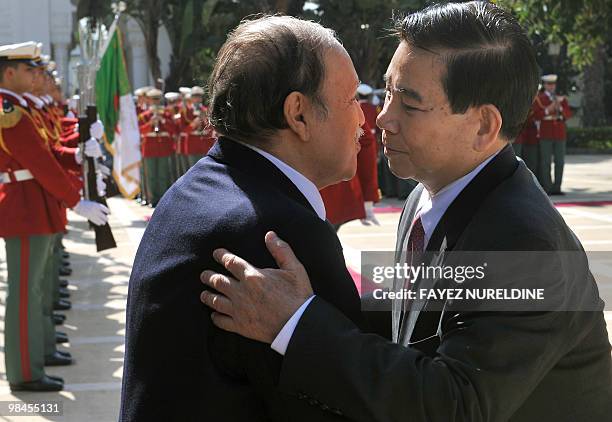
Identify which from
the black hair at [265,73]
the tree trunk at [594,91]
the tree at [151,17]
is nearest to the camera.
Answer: the black hair at [265,73]

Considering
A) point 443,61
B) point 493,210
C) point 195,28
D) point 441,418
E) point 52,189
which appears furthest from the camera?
point 195,28

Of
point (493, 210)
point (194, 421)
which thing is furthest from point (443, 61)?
point (194, 421)

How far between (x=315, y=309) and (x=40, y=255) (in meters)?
4.14

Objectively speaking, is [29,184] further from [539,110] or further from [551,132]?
[551,132]

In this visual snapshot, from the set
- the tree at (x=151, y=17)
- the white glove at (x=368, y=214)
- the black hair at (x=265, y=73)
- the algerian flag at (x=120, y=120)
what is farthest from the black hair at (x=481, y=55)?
the tree at (x=151, y=17)

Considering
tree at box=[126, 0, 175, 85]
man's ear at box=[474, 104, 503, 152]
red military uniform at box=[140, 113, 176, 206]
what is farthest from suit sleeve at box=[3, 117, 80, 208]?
tree at box=[126, 0, 175, 85]

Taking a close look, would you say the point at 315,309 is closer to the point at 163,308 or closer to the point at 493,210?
the point at 163,308

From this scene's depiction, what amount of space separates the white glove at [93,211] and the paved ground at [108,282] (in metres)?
0.93

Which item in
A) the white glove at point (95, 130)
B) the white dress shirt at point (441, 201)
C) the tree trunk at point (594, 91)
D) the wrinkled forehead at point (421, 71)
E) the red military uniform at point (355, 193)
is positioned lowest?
the tree trunk at point (594, 91)

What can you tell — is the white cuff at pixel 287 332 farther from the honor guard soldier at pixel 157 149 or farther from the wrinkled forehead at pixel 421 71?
the honor guard soldier at pixel 157 149

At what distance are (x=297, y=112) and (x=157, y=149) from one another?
15686 millimetres

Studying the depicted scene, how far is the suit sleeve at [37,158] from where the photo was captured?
212 inches

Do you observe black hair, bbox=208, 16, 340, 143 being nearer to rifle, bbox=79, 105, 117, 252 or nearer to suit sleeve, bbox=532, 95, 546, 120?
rifle, bbox=79, 105, 117, 252

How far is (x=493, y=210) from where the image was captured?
185cm
